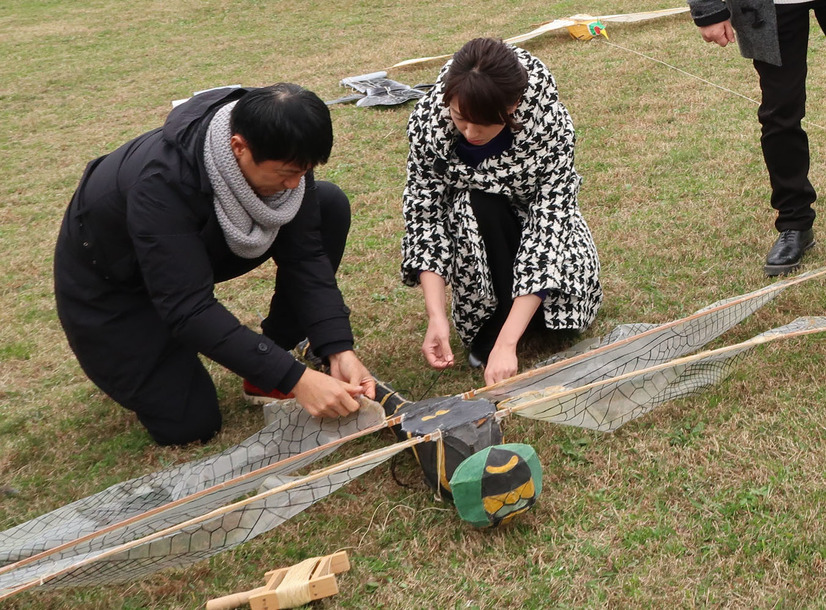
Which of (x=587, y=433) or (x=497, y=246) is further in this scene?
(x=497, y=246)

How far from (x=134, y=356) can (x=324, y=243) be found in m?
0.74

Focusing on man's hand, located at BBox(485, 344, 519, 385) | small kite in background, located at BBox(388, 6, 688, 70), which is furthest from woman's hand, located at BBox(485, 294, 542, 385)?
small kite in background, located at BBox(388, 6, 688, 70)

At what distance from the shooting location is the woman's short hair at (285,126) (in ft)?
6.75

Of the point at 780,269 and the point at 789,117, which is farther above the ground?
the point at 789,117

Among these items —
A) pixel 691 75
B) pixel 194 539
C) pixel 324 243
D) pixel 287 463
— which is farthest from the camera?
pixel 691 75

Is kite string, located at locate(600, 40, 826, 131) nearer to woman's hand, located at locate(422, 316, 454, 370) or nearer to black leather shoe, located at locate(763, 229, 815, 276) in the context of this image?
black leather shoe, located at locate(763, 229, 815, 276)

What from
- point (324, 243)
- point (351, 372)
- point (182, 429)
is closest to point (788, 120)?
point (324, 243)

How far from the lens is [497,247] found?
110 inches

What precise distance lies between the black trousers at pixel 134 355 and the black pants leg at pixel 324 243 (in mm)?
371

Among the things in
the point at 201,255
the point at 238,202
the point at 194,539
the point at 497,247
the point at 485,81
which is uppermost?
the point at 485,81

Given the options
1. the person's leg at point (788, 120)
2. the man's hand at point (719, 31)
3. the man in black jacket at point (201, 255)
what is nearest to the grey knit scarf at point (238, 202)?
the man in black jacket at point (201, 255)

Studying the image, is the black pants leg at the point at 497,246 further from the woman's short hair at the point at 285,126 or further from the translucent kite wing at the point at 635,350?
the woman's short hair at the point at 285,126

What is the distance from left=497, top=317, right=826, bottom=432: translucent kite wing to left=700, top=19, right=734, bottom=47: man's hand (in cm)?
113

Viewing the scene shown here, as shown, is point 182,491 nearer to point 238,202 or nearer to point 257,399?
point 257,399
